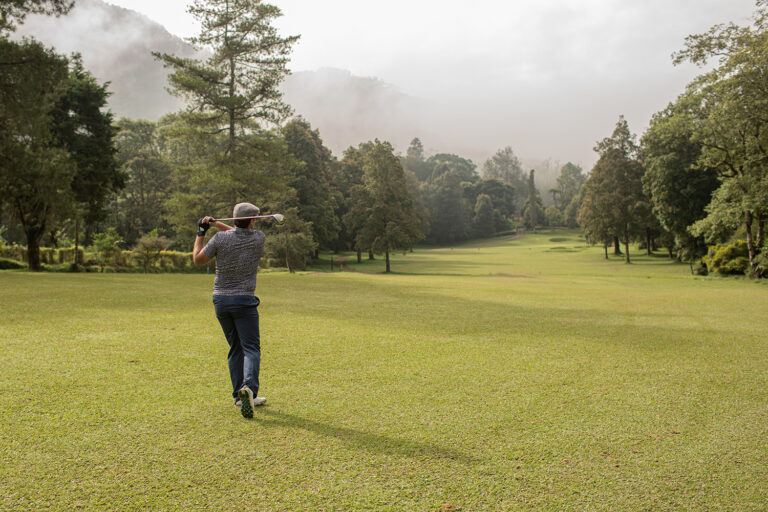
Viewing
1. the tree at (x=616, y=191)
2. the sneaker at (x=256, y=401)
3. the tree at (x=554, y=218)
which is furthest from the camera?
the tree at (x=554, y=218)

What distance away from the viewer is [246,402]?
491cm

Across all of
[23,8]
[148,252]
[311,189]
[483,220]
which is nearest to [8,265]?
[148,252]

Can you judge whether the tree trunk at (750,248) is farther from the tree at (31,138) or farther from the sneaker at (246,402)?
the tree at (31,138)

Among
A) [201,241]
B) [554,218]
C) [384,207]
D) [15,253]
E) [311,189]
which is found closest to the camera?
[201,241]

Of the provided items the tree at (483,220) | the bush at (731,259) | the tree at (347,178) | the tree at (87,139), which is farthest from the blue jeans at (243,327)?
the tree at (483,220)

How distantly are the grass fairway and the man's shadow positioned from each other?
2cm

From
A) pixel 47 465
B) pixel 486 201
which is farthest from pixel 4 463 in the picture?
pixel 486 201

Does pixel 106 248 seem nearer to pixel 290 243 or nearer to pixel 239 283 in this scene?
pixel 290 243

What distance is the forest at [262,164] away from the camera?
2316 cm

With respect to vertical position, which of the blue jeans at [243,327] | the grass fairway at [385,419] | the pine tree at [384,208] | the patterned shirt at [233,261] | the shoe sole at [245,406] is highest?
the pine tree at [384,208]

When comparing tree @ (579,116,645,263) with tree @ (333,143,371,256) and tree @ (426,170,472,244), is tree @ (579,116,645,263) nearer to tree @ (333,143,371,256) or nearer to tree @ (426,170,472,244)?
tree @ (333,143,371,256)

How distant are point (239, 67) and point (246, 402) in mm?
32305

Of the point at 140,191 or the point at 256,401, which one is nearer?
the point at 256,401

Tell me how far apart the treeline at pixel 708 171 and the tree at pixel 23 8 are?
31126 mm
